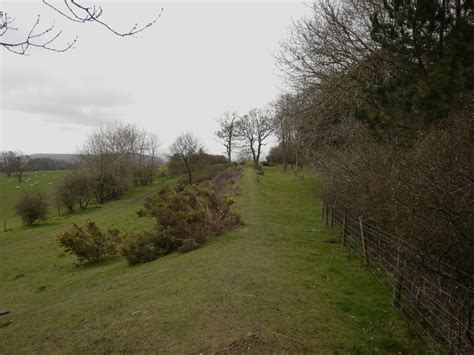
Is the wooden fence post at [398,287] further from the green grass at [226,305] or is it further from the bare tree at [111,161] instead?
the bare tree at [111,161]

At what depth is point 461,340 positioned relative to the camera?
4.66 metres

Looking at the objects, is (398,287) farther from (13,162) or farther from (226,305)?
(13,162)

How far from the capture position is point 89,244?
1616 cm

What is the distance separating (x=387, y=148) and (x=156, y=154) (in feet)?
235

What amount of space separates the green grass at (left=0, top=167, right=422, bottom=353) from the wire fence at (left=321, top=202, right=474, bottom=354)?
306mm

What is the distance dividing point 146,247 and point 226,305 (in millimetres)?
7964

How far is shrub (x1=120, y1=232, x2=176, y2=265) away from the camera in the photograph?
13.5 m

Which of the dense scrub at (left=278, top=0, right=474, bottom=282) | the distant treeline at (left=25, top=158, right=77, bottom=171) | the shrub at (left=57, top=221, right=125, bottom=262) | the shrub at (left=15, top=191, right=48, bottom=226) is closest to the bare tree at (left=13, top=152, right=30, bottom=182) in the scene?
the distant treeline at (left=25, top=158, right=77, bottom=171)

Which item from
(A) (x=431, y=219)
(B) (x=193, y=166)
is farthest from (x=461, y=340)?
(B) (x=193, y=166)

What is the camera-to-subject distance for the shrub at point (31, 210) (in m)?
34.3

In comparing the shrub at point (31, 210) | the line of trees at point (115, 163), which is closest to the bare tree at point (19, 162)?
the line of trees at point (115, 163)

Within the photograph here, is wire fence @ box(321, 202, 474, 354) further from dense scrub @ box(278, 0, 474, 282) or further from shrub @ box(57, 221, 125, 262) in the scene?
shrub @ box(57, 221, 125, 262)

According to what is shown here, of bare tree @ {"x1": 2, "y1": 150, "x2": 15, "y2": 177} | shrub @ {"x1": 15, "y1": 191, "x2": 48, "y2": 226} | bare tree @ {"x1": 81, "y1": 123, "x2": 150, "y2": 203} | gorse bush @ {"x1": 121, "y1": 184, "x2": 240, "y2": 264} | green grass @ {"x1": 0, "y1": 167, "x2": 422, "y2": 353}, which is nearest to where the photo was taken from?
green grass @ {"x1": 0, "y1": 167, "x2": 422, "y2": 353}

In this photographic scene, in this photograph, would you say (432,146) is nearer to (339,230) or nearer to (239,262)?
A: (239,262)
